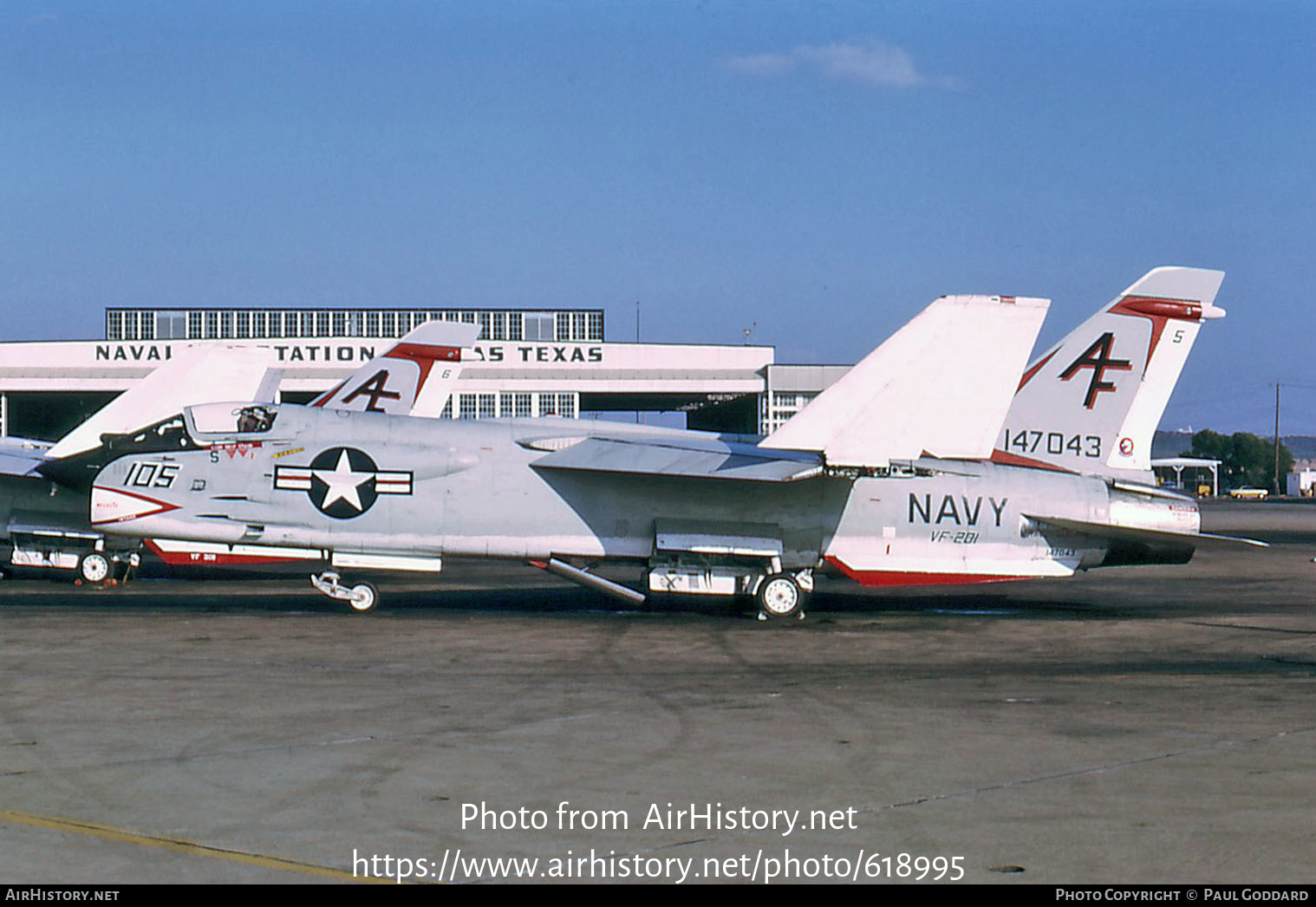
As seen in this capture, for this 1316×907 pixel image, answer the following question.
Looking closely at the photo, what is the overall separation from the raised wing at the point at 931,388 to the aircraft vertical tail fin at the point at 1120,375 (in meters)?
3.38

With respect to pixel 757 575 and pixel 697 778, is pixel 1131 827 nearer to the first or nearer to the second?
pixel 697 778

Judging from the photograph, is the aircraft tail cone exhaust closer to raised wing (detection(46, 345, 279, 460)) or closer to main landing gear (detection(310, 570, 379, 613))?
main landing gear (detection(310, 570, 379, 613))

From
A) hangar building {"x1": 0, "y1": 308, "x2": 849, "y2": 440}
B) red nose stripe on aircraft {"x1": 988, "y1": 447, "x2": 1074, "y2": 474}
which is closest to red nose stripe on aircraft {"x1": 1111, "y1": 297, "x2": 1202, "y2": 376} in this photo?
red nose stripe on aircraft {"x1": 988, "y1": 447, "x2": 1074, "y2": 474}

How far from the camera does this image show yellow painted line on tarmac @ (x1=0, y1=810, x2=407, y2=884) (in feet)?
20.2

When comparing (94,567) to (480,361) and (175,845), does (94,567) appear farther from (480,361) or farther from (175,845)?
(480,361)

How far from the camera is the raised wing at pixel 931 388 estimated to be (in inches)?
699

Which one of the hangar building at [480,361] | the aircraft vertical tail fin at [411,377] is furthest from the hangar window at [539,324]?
the aircraft vertical tail fin at [411,377]

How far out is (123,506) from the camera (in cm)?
1908

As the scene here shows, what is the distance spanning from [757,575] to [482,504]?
13.6 feet

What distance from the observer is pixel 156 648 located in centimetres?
1476

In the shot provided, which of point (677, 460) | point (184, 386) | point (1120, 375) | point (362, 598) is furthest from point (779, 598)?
point (184, 386)

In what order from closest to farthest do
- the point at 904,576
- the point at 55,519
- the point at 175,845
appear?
1. the point at 175,845
2. the point at 904,576
3. the point at 55,519

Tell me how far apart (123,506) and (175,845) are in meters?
13.6

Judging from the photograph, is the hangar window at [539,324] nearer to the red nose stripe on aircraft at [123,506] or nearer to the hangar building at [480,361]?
the hangar building at [480,361]
